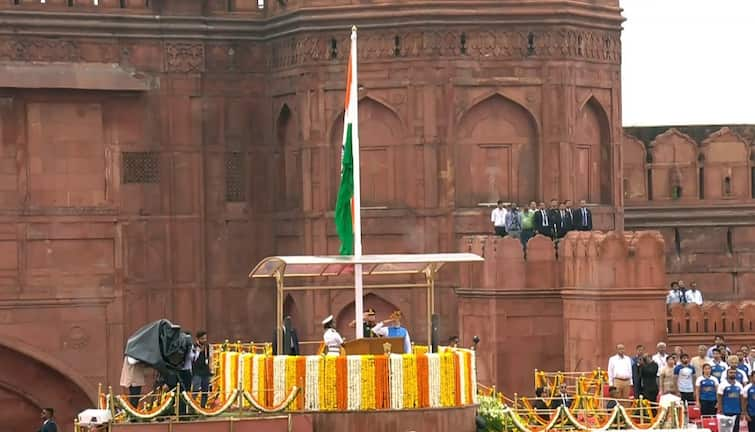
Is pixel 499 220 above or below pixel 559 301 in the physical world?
above

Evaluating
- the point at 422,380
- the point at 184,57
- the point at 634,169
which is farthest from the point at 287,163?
the point at 422,380

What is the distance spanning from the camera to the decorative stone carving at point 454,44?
46781mm

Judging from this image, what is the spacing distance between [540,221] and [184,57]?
8293mm

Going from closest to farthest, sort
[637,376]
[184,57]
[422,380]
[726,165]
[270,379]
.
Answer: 1. [422,380]
2. [270,379]
3. [637,376]
4. [184,57]
5. [726,165]

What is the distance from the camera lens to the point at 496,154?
155ft

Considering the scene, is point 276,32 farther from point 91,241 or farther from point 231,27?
point 91,241

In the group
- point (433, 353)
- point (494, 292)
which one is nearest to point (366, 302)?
point (494, 292)

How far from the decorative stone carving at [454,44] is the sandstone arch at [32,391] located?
7.75m

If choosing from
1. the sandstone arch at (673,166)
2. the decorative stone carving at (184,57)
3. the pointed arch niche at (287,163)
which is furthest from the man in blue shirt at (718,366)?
the sandstone arch at (673,166)

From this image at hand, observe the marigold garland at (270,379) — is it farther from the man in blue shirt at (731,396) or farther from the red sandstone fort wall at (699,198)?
the red sandstone fort wall at (699,198)

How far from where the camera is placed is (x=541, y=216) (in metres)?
44.8

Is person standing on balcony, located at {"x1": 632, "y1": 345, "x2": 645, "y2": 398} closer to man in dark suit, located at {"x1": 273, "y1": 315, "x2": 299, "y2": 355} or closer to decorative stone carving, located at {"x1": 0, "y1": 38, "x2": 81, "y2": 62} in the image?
man in dark suit, located at {"x1": 273, "y1": 315, "x2": 299, "y2": 355}

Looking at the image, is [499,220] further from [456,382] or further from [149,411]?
[149,411]

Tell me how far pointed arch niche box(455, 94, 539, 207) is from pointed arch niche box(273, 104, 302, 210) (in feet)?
10.9
